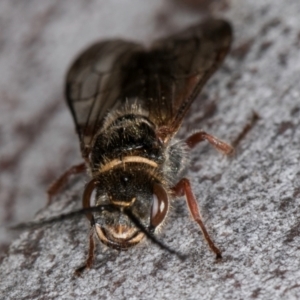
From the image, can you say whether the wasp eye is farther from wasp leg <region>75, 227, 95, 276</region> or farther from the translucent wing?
the translucent wing

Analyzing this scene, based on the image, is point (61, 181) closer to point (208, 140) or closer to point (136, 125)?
point (136, 125)

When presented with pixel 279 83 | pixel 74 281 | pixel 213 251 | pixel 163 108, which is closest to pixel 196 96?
pixel 163 108

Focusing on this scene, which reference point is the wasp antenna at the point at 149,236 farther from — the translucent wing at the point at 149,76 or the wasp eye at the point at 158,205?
the translucent wing at the point at 149,76

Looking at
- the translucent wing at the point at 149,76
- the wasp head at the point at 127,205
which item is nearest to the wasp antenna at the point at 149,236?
the wasp head at the point at 127,205

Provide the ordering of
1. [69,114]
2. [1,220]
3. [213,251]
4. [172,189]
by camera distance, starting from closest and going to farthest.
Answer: [213,251] → [172,189] → [1,220] → [69,114]

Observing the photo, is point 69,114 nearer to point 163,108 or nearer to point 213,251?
point 163,108

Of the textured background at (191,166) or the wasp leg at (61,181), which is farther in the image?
the wasp leg at (61,181)

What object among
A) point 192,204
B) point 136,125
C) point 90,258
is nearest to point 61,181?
point 136,125

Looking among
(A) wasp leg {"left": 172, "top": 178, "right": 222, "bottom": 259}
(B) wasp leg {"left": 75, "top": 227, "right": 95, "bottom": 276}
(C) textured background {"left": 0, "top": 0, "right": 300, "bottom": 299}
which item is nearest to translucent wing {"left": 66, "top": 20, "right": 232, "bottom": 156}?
(C) textured background {"left": 0, "top": 0, "right": 300, "bottom": 299}
